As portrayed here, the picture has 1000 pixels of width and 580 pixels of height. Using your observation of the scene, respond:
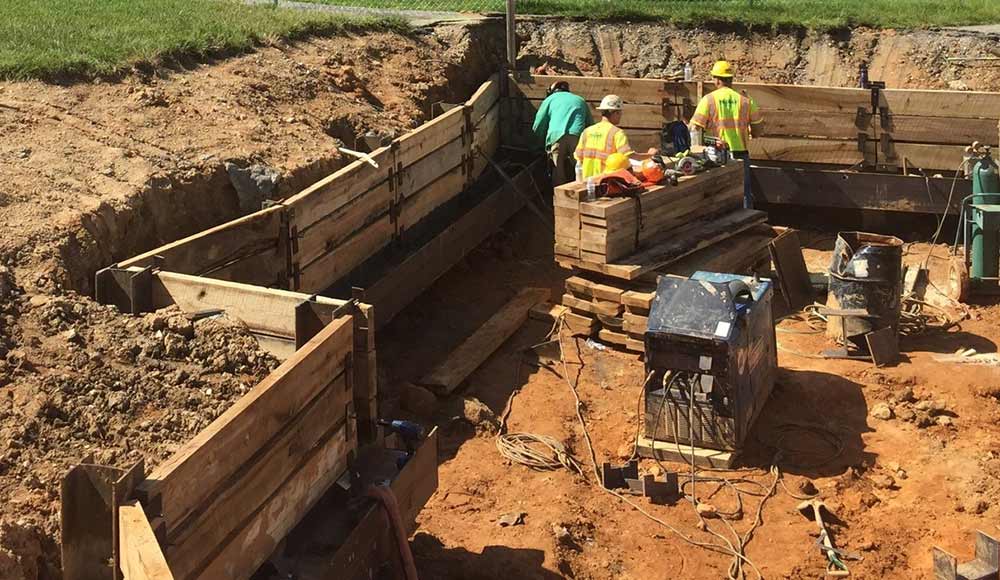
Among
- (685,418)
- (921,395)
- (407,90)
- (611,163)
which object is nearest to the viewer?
(685,418)

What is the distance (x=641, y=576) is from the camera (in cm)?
813

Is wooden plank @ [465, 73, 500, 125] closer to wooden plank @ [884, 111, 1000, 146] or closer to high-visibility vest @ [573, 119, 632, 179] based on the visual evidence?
high-visibility vest @ [573, 119, 632, 179]

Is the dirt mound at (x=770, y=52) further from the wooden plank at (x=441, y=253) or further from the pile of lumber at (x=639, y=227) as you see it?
the pile of lumber at (x=639, y=227)

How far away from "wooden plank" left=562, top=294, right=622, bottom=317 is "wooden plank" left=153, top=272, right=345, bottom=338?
181 inches

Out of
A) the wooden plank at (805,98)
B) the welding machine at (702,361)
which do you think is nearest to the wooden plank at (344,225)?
the welding machine at (702,361)

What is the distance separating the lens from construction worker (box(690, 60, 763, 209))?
13.4m

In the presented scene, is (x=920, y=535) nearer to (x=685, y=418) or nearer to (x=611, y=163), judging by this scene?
(x=685, y=418)

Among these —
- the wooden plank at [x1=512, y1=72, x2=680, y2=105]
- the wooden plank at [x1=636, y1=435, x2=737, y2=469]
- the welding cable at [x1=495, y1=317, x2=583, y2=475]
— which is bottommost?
the welding cable at [x1=495, y1=317, x2=583, y2=475]

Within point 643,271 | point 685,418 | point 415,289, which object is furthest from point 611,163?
point 685,418

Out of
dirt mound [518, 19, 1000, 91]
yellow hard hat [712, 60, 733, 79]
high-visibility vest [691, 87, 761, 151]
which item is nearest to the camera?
high-visibility vest [691, 87, 761, 151]

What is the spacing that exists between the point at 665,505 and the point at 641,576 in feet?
Answer: 3.25

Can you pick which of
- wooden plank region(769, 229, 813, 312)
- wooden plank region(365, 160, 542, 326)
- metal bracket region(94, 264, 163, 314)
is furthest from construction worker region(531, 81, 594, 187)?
metal bracket region(94, 264, 163, 314)

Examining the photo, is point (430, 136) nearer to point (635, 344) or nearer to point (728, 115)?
point (635, 344)

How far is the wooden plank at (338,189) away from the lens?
972cm
